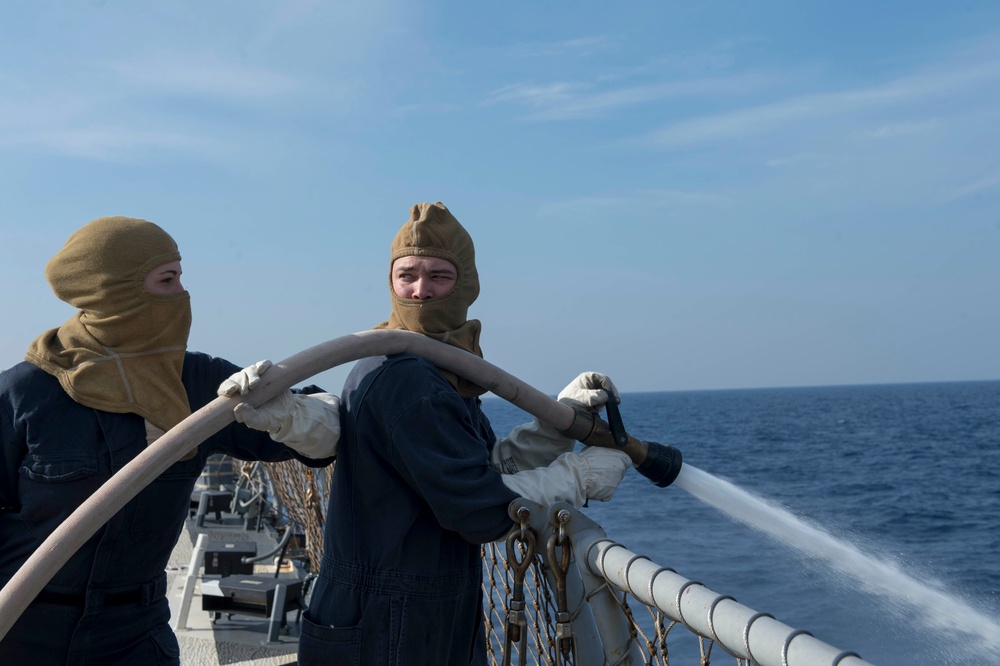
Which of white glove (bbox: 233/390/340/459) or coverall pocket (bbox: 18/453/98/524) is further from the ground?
white glove (bbox: 233/390/340/459)

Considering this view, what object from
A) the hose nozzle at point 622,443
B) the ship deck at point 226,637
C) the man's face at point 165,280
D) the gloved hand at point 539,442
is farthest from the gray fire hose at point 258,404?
the ship deck at point 226,637

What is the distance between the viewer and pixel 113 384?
8.95 feet

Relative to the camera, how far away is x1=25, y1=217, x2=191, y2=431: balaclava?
2.72 m

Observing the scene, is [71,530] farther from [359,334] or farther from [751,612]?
[751,612]

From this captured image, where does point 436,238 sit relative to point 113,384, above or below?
above

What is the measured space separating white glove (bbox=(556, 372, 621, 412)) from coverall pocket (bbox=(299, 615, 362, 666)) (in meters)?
0.84

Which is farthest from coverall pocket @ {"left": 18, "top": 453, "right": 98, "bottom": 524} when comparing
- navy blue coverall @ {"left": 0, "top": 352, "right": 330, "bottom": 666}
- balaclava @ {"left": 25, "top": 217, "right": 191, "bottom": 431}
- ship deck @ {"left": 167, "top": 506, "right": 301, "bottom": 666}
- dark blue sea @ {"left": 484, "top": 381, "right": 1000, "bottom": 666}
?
dark blue sea @ {"left": 484, "top": 381, "right": 1000, "bottom": 666}

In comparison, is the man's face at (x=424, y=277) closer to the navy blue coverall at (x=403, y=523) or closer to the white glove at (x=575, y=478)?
the navy blue coverall at (x=403, y=523)

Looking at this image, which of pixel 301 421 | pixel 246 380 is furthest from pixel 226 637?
pixel 246 380

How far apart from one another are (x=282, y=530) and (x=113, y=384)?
9166 millimetres

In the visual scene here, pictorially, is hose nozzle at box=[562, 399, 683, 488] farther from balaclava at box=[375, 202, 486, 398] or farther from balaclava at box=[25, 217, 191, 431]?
balaclava at box=[25, 217, 191, 431]

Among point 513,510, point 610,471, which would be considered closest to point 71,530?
point 513,510

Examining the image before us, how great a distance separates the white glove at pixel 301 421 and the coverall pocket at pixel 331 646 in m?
0.43

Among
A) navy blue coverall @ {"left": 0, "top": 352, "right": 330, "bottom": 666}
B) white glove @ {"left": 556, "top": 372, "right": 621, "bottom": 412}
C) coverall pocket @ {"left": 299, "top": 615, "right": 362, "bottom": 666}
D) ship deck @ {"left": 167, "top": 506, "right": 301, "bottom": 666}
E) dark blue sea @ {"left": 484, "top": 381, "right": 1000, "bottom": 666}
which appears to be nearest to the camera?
coverall pocket @ {"left": 299, "top": 615, "right": 362, "bottom": 666}
